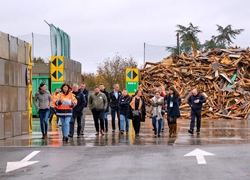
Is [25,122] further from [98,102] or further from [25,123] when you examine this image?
[98,102]

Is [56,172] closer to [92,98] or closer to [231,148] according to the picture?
[231,148]

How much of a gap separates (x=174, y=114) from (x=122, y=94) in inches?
96.4

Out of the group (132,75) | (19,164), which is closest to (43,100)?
(19,164)

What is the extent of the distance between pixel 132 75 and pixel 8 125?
850cm

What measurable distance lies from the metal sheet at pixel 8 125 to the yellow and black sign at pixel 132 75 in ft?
26.4

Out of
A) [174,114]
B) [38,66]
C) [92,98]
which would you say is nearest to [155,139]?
[174,114]

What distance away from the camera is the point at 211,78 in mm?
34969

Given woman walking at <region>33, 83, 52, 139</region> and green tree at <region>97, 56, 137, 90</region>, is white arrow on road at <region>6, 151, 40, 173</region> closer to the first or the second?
woman walking at <region>33, 83, 52, 139</region>

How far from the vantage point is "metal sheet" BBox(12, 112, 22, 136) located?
62.8 feet

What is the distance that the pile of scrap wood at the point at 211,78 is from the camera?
33.2 meters

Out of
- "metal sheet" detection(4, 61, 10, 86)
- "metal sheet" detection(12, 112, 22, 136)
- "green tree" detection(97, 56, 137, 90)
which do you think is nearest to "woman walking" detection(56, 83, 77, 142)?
"metal sheet" detection(4, 61, 10, 86)

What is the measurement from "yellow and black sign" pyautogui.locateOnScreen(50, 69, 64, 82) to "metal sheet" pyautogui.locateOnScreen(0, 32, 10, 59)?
960 centimetres

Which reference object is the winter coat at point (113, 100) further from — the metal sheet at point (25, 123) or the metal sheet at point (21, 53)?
the metal sheet at point (21, 53)

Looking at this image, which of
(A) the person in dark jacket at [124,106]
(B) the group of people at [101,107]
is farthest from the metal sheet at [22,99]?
(A) the person in dark jacket at [124,106]
